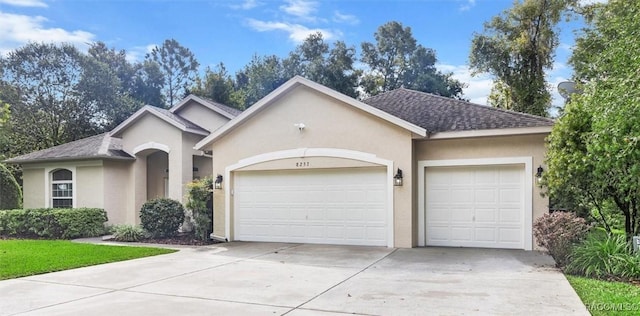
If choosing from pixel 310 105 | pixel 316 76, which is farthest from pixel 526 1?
pixel 310 105

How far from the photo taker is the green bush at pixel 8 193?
61.9 ft

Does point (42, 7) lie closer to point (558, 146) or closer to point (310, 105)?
point (310, 105)

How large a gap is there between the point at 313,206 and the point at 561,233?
671cm

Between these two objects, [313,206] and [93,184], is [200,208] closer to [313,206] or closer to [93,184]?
[313,206]

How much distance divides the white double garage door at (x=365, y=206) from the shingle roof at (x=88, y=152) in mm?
5932

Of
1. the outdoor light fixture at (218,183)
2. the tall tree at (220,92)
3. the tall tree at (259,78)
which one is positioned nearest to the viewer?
the outdoor light fixture at (218,183)

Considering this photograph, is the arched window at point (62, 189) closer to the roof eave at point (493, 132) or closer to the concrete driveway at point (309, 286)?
the concrete driveway at point (309, 286)

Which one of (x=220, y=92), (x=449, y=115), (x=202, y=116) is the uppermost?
(x=220, y=92)

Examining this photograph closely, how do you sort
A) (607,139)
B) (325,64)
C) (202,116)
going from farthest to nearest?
1. (325,64)
2. (202,116)
3. (607,139)

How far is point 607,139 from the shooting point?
7402 mm

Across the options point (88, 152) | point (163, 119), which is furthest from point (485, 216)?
point (88, 152)

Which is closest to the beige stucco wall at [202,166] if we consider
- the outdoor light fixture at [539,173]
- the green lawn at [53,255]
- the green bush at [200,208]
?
the green bush at [200,208]

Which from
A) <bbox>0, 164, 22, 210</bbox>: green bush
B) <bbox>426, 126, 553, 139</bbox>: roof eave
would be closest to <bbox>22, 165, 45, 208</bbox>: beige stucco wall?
<bbox>0, 164, 22, 210</bbox>: green bush

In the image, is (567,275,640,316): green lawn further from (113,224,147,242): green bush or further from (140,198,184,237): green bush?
(113,224,147,242): green bush
